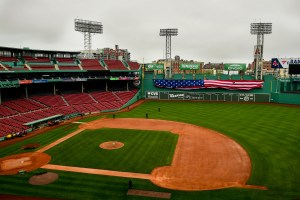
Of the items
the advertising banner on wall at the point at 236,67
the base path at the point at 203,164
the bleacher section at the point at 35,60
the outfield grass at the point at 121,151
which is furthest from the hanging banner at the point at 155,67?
the outfield grass at the point at 121,151

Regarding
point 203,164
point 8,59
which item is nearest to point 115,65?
point 8,59

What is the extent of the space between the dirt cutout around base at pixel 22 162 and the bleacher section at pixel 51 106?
968 centimetres

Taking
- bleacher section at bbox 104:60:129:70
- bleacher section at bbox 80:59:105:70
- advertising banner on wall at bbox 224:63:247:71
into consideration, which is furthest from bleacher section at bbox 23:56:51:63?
advertising banner on wall at bbox 224:63:247:71

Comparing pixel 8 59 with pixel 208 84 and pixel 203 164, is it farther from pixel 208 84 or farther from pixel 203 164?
pixel 208 84

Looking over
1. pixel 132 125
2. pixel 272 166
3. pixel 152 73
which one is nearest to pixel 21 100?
pixel 132 125

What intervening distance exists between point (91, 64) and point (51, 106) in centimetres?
2045

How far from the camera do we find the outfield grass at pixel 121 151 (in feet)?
85.1

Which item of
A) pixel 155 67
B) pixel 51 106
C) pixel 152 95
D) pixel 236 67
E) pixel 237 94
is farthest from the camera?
pixel 155 67

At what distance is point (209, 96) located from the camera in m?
69.9

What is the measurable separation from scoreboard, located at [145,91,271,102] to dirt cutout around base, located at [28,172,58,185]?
171ft

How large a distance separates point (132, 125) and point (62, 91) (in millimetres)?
29319

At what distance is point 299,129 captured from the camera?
125 ft

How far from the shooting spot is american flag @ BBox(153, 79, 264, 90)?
67062 millimetres

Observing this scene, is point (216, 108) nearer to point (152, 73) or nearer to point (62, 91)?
point (152, 73)
